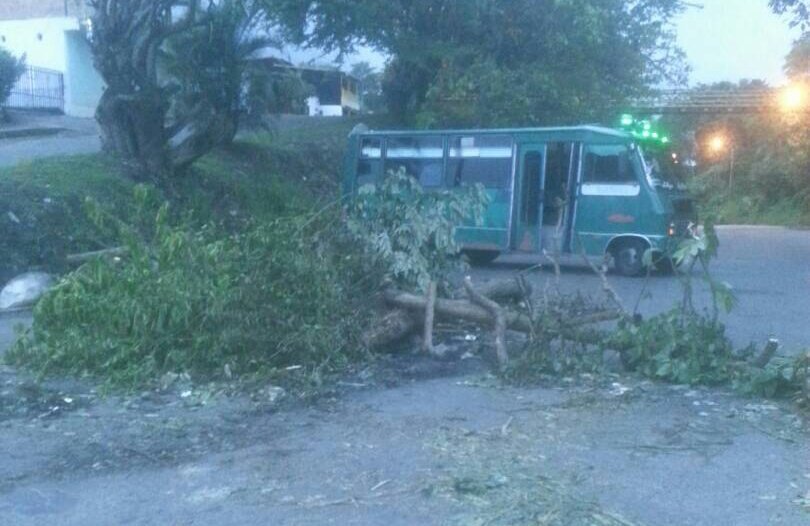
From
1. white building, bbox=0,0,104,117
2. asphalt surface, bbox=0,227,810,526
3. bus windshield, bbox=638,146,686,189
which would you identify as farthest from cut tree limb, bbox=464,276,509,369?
white building, bbox=0,0,104,117

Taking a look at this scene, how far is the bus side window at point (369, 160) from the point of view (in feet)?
80.6

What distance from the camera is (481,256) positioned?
76.7 feet

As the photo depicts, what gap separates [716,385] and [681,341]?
0.55m

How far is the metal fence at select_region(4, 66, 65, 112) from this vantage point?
1499 inches

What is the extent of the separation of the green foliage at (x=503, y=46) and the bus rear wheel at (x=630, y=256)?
22.0ft

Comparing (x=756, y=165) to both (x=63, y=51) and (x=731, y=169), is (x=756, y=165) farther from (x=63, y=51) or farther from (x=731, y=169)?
(x=63, y=51)

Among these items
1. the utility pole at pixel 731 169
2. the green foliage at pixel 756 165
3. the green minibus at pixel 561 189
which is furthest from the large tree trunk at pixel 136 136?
the utility pole at pixel 731 169

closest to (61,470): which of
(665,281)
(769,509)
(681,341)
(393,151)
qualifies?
(769,509)

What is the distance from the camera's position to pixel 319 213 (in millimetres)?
12188

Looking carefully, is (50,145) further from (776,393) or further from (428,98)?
(776,393)

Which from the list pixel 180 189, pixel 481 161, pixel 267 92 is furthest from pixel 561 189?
pixel 180 189

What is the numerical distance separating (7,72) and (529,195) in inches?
717

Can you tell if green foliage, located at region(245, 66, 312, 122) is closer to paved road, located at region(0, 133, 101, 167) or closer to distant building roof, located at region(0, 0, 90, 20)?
paved road, located at region(0, 133, 101, 167)

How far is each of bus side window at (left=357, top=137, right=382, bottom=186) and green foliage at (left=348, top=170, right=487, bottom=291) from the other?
11.2 metres
